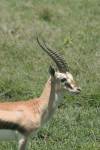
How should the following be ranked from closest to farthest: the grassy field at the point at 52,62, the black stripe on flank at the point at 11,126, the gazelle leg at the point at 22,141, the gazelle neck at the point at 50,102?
1. the black stripe on flank at the point at 11,126
2. the gazelle leg at the point at 22,141
3. the gazelle neck at the point at 50,102
4. the grassy field at the point at 52,62

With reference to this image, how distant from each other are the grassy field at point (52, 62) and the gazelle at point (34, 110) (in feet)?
2.87

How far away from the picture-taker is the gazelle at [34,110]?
3.03 metres

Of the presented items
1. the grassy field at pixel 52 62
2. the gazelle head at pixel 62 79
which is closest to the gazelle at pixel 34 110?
the gazelle head at pixel 62 79

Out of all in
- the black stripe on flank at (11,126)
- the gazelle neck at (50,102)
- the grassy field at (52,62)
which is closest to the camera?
the black stripe on flank at (11,126)

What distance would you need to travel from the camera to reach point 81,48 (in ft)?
22.7

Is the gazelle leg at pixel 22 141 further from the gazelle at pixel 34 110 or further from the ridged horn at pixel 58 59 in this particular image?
the ridged horn at pixel 58 59

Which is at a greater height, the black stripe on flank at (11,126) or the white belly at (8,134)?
Answer: the black stripe on flank at (11,126)

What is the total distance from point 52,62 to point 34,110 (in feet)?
10.5

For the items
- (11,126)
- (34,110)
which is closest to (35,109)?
(34,110)

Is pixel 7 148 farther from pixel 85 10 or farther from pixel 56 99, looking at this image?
pixel 85 10

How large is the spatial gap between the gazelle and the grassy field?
0.88 metres

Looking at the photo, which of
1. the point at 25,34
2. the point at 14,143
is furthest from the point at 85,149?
the point at 25,34

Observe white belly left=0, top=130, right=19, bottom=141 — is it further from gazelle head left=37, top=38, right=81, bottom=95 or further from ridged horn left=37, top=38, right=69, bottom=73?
ridged horn left=37, top=38, right=69, bottom=73

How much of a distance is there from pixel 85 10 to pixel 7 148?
7.91 meters
